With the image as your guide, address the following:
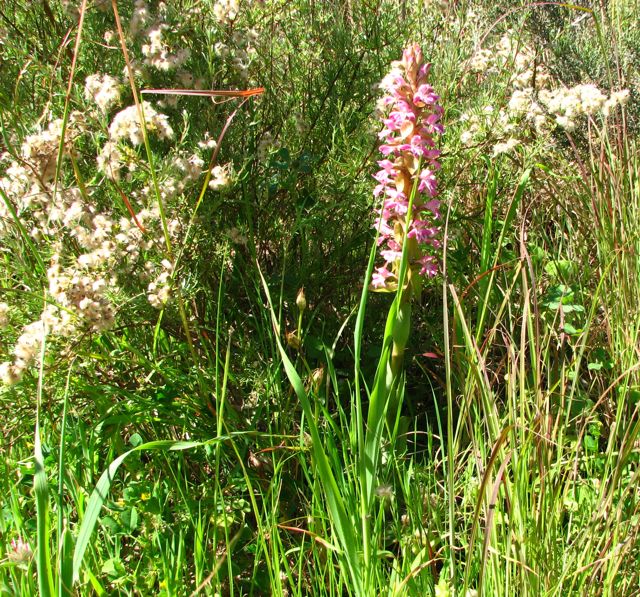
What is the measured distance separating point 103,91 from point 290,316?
900 millimetres

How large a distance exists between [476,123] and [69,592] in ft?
5.81

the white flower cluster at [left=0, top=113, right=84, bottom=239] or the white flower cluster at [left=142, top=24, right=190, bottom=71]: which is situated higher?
the white flower cluster at [left=142, top=24, right=190, bottom=71]

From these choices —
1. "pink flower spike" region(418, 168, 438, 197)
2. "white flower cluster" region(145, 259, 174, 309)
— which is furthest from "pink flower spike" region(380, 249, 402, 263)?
"white flower cluster" region(145, 259, 174, 309)

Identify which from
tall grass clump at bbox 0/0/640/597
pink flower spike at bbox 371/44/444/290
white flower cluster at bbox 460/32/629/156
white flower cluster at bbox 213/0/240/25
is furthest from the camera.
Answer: white flower cluster at bbox 460/32/629/156

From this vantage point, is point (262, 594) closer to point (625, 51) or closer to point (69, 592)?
point (69, 592)

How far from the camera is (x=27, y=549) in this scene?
51.1 inches

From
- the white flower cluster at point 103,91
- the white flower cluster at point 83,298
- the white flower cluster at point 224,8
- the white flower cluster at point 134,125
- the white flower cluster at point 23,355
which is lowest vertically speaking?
the white flower cluster at point 23,355

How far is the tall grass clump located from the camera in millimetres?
1404

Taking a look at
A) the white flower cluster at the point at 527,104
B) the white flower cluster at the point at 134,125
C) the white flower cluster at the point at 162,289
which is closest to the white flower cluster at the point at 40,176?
the white flower cluster at the point at 134,125

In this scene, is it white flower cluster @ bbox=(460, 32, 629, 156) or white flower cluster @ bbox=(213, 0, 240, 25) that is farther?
white flower cluster @ bbox=(460, 32, 629, 156)

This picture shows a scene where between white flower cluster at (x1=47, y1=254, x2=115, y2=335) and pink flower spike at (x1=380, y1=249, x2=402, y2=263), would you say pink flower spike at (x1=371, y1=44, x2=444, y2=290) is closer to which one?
pink flower spike at (x1=380, y1=249, x2=402, y2=263)

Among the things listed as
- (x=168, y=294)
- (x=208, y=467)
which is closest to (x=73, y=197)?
(x=168, y=294)

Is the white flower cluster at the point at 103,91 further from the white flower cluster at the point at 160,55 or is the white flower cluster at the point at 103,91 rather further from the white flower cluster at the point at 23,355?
the white flower cluster at the point at 23,355

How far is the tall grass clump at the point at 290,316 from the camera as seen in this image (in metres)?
1.40
